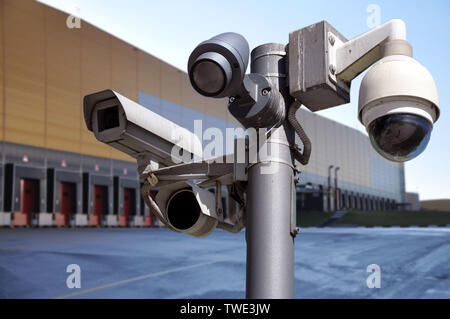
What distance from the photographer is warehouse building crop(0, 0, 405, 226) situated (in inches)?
987

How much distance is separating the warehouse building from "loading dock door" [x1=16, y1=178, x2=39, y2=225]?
0.06 meters

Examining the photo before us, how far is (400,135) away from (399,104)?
0.45 feet

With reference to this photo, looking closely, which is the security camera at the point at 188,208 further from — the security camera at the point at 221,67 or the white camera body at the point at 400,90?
the white camera body at the point at 400,90

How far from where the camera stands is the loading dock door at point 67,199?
2855cm

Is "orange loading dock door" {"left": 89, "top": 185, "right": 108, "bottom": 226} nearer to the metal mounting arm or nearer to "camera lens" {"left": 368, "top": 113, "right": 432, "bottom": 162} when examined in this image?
the metal mounting arm

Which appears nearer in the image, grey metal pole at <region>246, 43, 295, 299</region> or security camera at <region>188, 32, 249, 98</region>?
security camera at <region>188, 32, 249, 98</region>

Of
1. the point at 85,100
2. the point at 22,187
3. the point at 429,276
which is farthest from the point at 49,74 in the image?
the point at 85,100

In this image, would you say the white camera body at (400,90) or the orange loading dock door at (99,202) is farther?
the orange loading dock door at (99,202)

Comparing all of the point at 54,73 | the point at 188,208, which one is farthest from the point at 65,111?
the point at 188,208

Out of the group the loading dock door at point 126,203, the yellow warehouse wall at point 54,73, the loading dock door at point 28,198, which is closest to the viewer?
the yellow warehouse wall at point 54,73

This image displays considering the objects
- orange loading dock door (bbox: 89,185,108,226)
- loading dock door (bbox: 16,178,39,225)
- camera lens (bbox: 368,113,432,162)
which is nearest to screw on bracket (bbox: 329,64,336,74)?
camera lens (bbox: 368,113,432,162)

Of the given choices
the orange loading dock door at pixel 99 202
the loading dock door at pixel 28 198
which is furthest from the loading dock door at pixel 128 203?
the loading dock door at pixel 28 198

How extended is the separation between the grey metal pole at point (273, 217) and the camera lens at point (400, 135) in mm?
407
